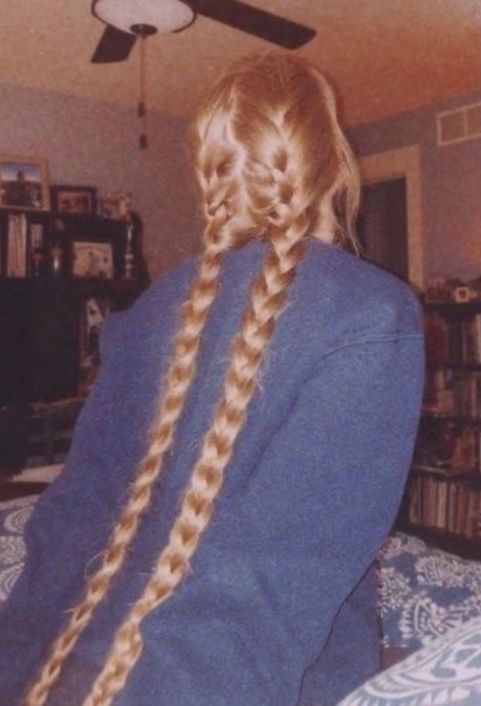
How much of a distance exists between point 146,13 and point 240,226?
213 centimetres

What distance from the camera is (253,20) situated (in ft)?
9.07

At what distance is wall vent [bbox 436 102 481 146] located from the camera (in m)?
4.29

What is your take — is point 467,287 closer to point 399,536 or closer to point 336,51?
point 336,51

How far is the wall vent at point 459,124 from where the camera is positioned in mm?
4289

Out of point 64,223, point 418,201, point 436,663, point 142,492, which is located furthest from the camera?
point 418,201

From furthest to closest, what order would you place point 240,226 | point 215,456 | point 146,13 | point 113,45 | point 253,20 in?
point 113,45 < point 253,20 < point 146,13 < point 240,226 < point 215,456

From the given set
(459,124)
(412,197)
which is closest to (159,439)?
(459,124)

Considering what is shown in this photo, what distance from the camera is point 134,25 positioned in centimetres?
269

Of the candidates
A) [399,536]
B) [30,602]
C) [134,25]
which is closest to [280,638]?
[30,602]

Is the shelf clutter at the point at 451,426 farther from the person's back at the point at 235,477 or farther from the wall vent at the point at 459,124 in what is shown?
the person's back at the point at 235,477

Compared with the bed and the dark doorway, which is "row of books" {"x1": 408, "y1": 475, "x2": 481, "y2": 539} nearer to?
the dark doorway

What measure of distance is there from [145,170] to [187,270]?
4.21m

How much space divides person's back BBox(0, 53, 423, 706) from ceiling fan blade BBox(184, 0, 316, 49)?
A: 214 cm

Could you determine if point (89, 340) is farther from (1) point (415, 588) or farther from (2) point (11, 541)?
(1) point (415, 588)
